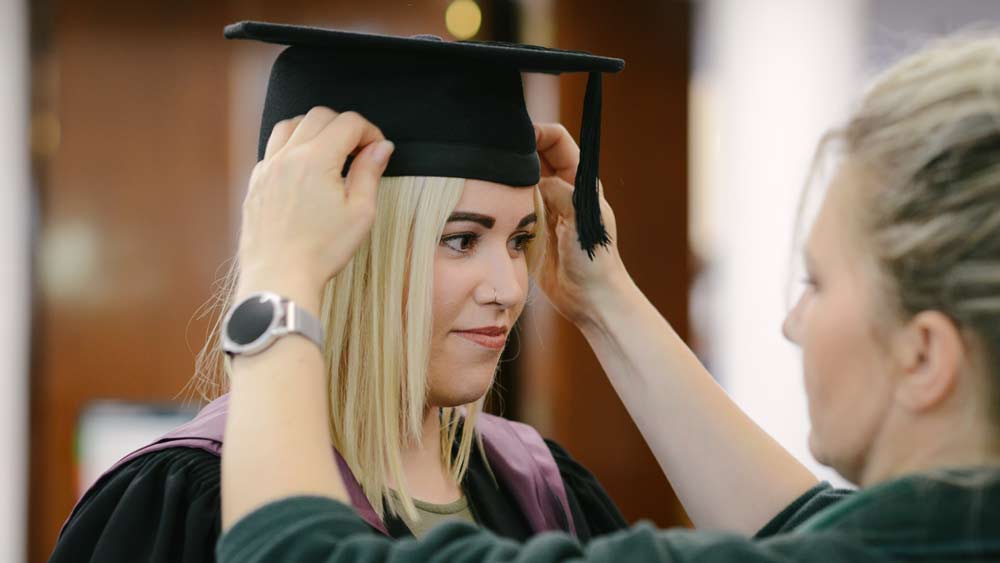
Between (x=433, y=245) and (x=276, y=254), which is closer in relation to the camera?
(x=276, y=254)

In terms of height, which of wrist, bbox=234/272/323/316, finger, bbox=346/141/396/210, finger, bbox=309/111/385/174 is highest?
finger, bbox=309/111/385/174

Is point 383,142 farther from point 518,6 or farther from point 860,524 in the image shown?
point 518,6

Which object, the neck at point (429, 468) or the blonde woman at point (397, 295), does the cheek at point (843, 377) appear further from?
the neck at point (429, 468)

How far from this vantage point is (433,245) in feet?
4.28

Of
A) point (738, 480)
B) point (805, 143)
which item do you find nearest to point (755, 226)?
point (805, 143)

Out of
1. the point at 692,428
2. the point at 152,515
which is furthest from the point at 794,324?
the point at 152,515

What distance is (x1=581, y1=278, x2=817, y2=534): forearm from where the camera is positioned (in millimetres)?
1341

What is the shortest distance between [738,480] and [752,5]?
2.99m

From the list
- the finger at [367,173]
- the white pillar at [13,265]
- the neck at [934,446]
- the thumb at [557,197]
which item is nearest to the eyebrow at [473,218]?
the finger at [367,173]

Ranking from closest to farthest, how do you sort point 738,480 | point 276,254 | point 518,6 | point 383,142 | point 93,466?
point 276,254 → point 383,142 → point 738,480 → point 93,466 → point 518,6

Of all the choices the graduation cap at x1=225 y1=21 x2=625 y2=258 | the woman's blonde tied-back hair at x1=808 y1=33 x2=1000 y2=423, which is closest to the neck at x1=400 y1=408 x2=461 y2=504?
the graduation cap at x1=225 y1=21 x2=625 y2=258

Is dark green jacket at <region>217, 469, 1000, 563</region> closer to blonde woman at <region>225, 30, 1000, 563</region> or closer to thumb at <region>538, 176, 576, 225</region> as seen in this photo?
blonde woman at <region>225, 30, 1000, 563</region>

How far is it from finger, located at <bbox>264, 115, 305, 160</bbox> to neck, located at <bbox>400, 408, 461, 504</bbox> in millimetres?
443

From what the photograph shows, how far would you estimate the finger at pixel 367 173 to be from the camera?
1.11m
